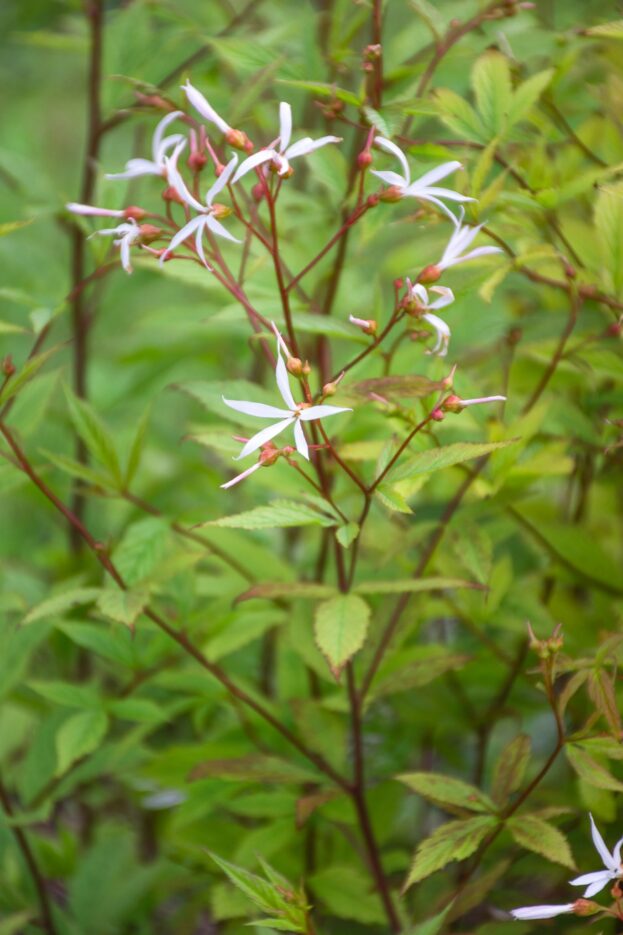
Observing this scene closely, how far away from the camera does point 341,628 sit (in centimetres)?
72

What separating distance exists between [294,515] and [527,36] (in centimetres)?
57

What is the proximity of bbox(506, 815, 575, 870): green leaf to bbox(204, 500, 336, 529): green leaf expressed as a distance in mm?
249

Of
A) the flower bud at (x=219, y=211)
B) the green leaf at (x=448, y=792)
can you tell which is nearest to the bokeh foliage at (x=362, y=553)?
the green leaf at (x=448, y=792)

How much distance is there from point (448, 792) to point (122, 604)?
268mm

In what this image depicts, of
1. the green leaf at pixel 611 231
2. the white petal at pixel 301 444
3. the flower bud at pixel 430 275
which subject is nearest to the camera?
the white petal at pixel 301 444

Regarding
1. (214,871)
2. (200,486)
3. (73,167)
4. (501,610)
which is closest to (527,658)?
(501,610)

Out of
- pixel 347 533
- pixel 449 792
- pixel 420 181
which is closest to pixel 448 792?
pixel 449 792

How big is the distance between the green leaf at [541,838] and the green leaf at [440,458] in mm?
257

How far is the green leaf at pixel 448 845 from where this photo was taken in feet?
2.19

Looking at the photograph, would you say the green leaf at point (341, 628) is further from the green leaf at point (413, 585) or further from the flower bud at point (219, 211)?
the flower bud at point (219, 211)

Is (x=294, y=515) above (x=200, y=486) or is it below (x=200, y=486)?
above

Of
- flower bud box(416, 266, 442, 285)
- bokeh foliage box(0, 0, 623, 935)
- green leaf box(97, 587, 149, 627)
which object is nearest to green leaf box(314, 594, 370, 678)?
bokeh foliage box(0, 0, 623, 935)

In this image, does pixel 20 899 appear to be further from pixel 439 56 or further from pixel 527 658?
pixel 439 56

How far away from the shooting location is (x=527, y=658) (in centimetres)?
104
